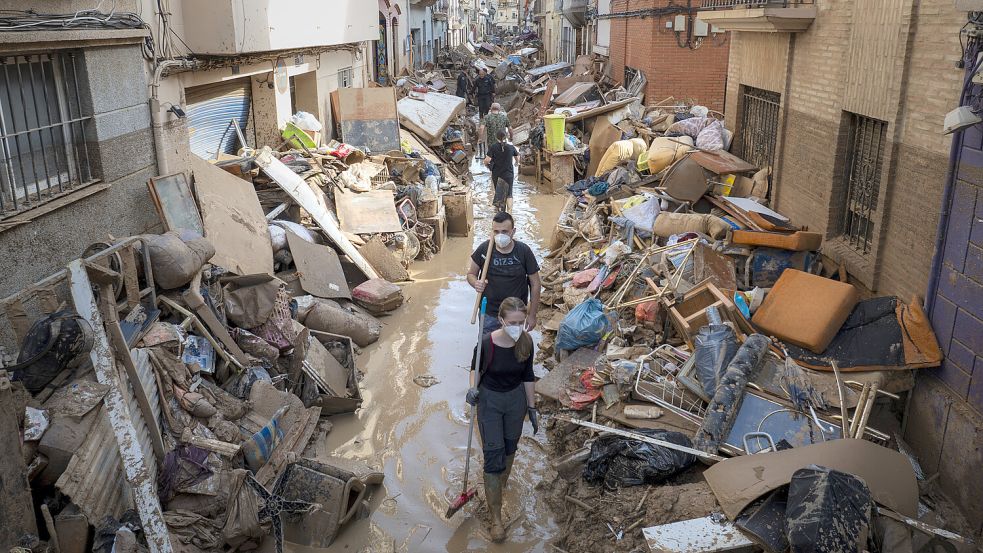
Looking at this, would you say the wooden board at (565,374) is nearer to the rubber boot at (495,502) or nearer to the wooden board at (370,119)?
the rubber boot at (495,502)

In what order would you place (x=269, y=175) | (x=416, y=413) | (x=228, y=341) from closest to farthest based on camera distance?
(x=228, y=341)
(x=416, y=413)
(x=269, y=175)

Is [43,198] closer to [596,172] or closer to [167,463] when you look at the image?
[167,463]

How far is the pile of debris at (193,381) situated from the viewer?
15.3ft

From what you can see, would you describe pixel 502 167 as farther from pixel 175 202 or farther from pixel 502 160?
pixel 175 202

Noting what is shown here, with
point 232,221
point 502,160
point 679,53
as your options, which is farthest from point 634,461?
point 679,53

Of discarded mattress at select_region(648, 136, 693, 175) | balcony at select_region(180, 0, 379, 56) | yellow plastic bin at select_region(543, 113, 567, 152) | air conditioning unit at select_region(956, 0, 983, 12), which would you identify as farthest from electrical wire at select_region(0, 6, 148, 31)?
yellow plastic bin at select_region(543, 113, 567, 152)

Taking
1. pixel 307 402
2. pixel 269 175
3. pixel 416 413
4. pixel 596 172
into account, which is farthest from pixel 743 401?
pixel 596 172

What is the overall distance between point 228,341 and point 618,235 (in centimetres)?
557

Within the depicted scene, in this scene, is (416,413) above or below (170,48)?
below

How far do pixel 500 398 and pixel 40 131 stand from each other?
15.2 feet

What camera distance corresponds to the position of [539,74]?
108 feet

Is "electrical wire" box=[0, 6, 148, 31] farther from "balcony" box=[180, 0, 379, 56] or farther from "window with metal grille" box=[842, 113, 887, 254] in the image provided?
"window with metal grille" box=[842, 113, 887, 254]

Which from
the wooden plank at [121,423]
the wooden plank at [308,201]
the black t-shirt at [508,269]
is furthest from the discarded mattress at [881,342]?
the wooden plank at [308,201]

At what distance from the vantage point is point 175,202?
829 centimetres
